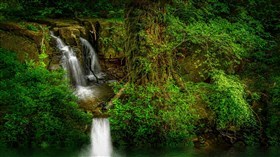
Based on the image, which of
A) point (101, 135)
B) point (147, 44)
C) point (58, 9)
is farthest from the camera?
point (58, 9)

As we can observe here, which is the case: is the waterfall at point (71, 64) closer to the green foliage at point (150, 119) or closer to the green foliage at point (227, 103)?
the green foliage at point (150, 119)

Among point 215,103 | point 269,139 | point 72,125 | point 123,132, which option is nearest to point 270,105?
point 269,139

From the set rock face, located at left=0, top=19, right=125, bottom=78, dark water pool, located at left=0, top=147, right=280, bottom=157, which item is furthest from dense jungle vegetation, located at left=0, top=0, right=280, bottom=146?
rock face, located at left=0, top=19, right=125, bottom=78

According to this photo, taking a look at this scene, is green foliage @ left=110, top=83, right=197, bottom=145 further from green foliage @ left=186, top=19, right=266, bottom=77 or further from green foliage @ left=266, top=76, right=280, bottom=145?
green foliage @ left=266, top=76, right=280, bottom=145

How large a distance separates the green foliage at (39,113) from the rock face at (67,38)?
5.04 ft

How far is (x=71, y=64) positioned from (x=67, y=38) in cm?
98

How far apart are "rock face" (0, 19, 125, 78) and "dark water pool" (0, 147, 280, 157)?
11.5 feet

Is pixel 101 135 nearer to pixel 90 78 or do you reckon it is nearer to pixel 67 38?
pixel 90 78

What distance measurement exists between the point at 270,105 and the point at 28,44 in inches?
286

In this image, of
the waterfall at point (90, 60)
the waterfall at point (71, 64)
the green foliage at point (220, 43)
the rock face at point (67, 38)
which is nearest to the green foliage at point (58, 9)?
the rock face at point (67, 38)

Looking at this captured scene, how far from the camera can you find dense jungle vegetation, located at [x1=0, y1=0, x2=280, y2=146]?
12.1 meters

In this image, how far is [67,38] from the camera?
50.3ft

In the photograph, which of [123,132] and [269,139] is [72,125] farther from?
[269,139]

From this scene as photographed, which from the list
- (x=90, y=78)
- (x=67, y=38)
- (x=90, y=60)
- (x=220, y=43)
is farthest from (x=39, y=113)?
(x=220, y=43)
